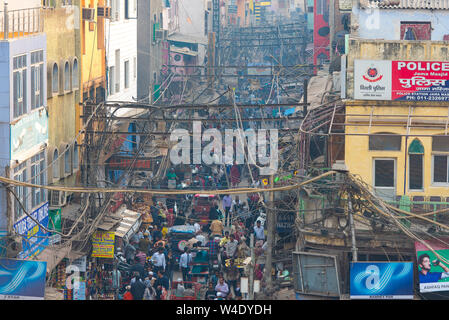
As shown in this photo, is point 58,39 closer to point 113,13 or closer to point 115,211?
point 115,211

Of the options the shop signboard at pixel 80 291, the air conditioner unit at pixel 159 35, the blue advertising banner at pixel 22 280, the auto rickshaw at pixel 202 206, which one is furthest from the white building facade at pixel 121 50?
the blue advertising banner at pixel 22 280

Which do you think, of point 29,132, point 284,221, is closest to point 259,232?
point 284,221

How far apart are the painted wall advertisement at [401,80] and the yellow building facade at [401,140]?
19 centimetres

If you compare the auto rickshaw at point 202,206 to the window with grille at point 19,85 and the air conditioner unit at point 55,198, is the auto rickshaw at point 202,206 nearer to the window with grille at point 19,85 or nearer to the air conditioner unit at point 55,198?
the air conditioner unit at point 55,198

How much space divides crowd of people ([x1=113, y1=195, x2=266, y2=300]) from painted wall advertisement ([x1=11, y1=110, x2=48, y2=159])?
3856mm

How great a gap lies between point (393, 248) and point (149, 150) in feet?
38.7

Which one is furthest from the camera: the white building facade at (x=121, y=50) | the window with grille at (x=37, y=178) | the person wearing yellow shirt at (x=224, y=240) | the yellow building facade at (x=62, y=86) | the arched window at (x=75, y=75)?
the white building facade at (x=121, y=50)

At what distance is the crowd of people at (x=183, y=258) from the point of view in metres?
20.8

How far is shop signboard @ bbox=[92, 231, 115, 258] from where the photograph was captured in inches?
905

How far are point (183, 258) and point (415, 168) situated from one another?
6.51 metres

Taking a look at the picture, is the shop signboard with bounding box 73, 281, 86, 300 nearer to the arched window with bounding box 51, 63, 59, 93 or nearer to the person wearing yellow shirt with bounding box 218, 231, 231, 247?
the person wearing yellow shirt with bounding box 218, 231, 231, 247

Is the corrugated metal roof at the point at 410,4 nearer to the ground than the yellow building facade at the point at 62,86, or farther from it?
farther from it

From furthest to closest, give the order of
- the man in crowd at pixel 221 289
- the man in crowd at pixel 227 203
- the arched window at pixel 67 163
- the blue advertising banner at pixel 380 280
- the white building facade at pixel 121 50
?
1. the white building facade at pixel 121 50
2. the man in crowd at pixel 227 203
3. the arched window at pixel 67 163
4. the man in crowd at pixel 221 289
5. the blue advertising banner at pixel 380 280

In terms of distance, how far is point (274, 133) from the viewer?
29172mm
